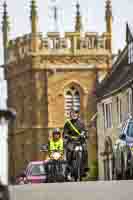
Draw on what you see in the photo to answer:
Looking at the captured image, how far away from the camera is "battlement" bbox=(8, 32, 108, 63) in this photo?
297 ft

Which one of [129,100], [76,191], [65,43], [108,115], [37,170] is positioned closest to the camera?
[76,191]

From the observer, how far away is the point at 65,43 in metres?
91.8

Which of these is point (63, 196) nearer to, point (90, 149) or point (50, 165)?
point (50, 165)

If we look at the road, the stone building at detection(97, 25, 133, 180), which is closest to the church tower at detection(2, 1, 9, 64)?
the stone building at detection(97, 25, 133, 180)

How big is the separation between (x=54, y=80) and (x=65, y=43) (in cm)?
384

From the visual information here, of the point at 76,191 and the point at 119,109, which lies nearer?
the point at 76,191

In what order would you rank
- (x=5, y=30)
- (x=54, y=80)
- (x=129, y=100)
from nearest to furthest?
1. (x=129, y=100)
2. (x=54, y=80)
3. (x=5, y=30)

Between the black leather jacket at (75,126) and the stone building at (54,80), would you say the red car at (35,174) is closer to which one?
the black leather jacket at (75,126)

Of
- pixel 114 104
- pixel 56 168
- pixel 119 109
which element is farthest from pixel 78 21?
pixel 56 168

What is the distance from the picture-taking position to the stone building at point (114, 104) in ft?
210

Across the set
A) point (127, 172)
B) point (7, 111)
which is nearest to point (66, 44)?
point (127, 172)

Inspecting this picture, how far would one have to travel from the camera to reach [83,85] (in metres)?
89.1

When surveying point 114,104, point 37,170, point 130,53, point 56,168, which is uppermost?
point 130,53

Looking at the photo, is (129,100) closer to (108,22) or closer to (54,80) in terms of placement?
(54,80)
